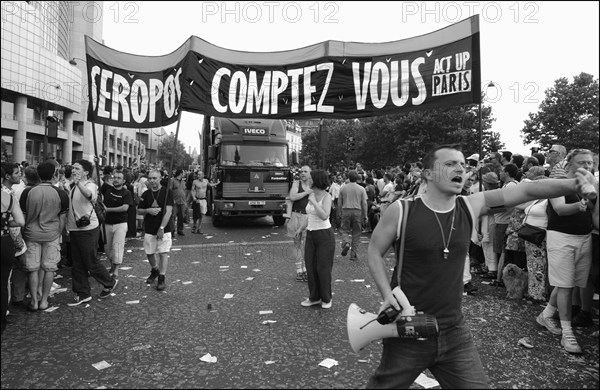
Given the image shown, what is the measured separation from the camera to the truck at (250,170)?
13539 mm

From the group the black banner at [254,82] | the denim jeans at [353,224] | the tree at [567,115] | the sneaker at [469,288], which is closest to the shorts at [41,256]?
the black banner at [254,82]

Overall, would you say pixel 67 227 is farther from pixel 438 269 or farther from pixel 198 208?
pixel 198 208

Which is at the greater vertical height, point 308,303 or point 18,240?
point 18,240

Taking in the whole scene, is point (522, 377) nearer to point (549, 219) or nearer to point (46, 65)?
point (549, 219)

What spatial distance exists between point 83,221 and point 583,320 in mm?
6769

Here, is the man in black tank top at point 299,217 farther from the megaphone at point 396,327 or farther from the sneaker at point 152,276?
the megaphone at point 396,327

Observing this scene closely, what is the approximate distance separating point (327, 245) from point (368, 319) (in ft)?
11.1

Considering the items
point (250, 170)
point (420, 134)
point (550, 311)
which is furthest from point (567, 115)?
point (550, 311)

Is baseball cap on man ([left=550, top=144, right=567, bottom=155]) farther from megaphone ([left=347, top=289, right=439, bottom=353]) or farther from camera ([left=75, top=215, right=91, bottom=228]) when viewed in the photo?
camera ([left=75, top=215, right=91, bottom=228])

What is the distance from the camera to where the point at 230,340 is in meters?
4.49

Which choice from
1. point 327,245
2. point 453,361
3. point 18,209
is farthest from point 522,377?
point 18,209

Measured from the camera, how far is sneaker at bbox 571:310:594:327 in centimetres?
508

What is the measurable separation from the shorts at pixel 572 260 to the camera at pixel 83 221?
6005 millimetres

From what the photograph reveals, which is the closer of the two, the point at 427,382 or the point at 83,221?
the point at 427,382
